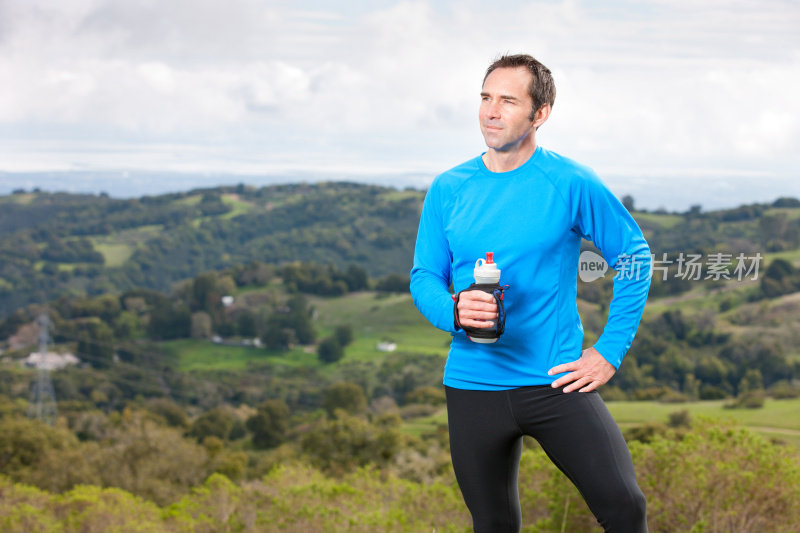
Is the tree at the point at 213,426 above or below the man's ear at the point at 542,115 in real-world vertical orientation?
below

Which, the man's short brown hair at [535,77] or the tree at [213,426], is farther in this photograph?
the tree at [213,426]

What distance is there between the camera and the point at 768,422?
1425 inches

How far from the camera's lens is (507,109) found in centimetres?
230

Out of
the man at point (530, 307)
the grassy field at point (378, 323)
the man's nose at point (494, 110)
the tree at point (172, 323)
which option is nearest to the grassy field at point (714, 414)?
the grassy field at point (378, 323)

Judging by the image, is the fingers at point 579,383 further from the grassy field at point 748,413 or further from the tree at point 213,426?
the tree at point 213,426

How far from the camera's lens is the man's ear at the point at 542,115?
2.35 meters

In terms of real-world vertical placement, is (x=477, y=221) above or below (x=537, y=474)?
above

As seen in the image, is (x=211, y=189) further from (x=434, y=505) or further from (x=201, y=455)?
(x=434, y=505)

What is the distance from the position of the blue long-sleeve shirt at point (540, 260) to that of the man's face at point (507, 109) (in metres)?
0.10

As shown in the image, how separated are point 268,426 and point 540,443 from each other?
47260mm

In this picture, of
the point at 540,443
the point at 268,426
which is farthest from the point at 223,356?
the point at 540,443

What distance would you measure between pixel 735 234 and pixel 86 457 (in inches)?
2741

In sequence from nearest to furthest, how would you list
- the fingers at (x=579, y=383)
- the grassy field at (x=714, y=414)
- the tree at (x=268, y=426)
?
the fingers at (x=579, y=383)
the grassy field at (x=714, y=414)
the tree at (x=268, y=426)

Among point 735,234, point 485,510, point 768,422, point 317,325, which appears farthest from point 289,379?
point 485,510
